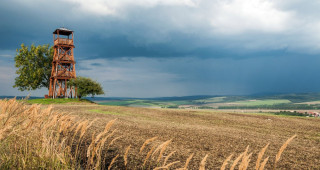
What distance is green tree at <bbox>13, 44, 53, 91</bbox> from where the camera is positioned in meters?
53.0

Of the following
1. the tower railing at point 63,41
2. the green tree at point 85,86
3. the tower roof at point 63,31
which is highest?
the tower roof at point 63,31

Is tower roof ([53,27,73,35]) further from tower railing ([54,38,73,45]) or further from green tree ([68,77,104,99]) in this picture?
green tree ([68,77,104,99])

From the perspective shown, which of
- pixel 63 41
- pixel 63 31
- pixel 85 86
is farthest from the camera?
pixel 63 31

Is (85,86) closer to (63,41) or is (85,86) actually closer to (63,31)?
(63,41)

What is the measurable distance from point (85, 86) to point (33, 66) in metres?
16.2

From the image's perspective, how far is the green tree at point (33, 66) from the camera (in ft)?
174

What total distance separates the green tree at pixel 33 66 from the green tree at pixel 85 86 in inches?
379

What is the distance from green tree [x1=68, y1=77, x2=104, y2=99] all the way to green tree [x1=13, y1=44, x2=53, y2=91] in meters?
9.63

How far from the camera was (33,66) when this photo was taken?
178ft

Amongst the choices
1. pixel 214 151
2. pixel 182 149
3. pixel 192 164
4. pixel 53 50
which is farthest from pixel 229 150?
pixel 53 50

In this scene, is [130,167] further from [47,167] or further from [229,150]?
[229,150]

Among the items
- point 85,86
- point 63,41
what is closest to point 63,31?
point 63,41

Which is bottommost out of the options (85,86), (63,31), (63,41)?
(85,86)

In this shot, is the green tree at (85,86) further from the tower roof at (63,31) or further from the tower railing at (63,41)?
the tower roof at (63,31)
